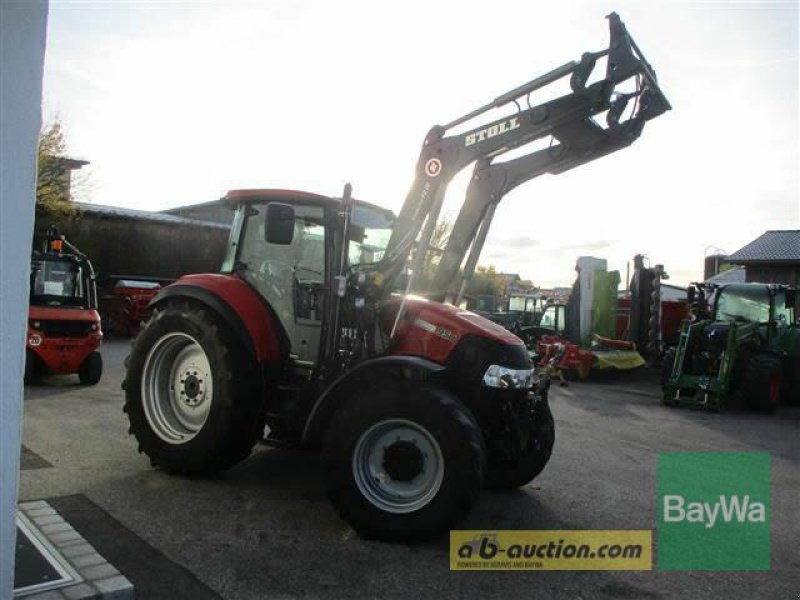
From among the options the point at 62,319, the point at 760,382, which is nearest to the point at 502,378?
the point at 62,319

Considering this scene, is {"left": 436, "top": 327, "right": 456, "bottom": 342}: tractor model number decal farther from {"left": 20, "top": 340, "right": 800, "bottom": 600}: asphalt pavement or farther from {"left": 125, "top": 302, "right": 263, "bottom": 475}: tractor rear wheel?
{"left": 125, "top": 302, "right": 263, "bottom": 475}: tractor rear wheel

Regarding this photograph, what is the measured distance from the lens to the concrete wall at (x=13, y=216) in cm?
261

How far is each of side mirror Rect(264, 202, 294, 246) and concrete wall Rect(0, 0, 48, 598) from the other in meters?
2.13

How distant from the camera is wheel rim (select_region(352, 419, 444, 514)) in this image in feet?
14.0

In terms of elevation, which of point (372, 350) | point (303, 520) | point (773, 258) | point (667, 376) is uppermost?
point (773, 258)

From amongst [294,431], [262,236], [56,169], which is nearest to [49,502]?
[294,431]

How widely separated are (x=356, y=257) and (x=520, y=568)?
262 cm

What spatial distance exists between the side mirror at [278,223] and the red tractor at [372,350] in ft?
0.03

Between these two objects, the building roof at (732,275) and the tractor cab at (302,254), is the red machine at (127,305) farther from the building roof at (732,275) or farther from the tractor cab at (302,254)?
the building roof at (732,275)

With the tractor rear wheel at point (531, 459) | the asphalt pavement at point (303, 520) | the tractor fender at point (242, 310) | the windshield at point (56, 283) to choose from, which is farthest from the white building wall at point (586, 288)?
the tractor fender at point (242, 310)

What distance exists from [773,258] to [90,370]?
114 ft

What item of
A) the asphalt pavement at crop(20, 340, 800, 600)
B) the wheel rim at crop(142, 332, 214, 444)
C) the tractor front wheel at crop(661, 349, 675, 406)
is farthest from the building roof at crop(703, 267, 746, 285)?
the wheel rim at crop(142, 332, 214, 444)

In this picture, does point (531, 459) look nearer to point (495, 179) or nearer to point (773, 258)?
point (495, 179)

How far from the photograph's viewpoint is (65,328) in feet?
32.1
